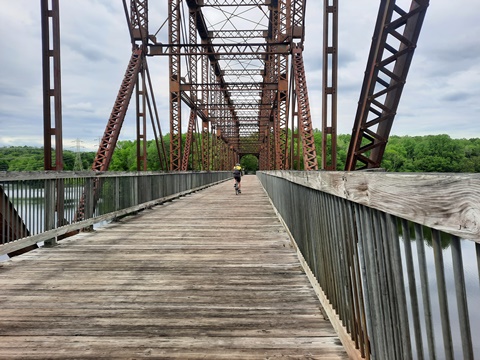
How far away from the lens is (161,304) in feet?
11.4

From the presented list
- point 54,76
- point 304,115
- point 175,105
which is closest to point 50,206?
point 54,76

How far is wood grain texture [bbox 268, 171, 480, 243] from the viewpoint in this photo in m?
1.05

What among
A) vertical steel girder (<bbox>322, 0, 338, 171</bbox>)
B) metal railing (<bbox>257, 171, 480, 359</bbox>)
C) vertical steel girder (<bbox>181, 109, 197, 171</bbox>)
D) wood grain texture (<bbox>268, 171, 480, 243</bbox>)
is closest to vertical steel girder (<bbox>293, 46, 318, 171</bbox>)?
vertical steel girder (<bbox>322, 0, 338, 171</bbox>)

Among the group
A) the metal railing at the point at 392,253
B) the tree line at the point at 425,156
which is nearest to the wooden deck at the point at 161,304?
the metal railing at the point at 392,253

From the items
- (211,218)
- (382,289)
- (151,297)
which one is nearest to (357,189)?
(382,289)

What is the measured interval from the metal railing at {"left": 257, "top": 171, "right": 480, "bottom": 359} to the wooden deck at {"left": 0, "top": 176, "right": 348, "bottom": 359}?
46 cm

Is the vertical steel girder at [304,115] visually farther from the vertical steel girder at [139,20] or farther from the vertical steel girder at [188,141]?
the vertical steel girder at [188,141]

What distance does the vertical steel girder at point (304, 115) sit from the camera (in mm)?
12663

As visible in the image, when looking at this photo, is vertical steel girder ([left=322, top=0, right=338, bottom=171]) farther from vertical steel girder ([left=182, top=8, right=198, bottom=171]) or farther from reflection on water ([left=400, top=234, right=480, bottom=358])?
vertical steel girder ([left=182, top=8, right=198, bottom=171])

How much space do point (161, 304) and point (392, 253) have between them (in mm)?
2430

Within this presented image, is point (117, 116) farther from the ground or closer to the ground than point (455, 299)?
farther from the ground

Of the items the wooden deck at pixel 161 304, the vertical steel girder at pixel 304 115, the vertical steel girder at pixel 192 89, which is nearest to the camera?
the wooden deck at pixel 161 304

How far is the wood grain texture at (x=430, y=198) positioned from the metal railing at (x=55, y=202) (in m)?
4.62

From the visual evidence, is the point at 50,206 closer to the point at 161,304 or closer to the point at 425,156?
the point at 161,304
